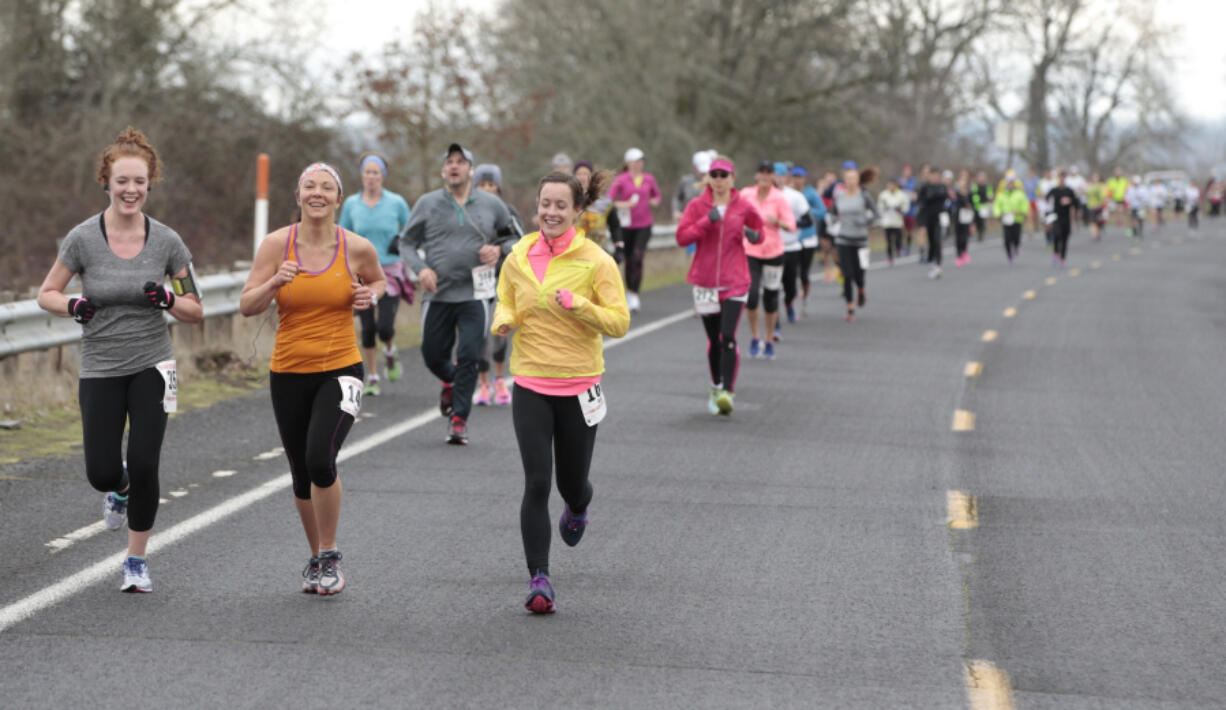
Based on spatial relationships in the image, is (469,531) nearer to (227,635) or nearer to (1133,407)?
(227,635)

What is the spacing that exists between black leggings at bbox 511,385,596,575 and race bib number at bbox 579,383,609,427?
2cm

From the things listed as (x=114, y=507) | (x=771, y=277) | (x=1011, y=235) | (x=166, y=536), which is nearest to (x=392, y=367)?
(x=771, y=277)

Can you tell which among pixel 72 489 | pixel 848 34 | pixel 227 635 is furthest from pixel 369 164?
pixel 848 34

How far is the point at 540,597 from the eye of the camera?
254 inches

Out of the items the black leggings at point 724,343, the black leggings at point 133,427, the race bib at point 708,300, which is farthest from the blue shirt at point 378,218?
the black leggings at point 133,427

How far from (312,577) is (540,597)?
973mm

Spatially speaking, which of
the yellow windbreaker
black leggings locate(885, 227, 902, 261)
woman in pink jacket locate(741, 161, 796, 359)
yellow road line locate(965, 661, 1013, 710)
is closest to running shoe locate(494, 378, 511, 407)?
woman in pink jacket locate(741, 161, 796, 359)

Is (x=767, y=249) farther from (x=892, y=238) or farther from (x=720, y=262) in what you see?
(x=892, y=238)

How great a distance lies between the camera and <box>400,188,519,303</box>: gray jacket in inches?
446

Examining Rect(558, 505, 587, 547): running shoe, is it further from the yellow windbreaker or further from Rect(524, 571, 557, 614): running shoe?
the yellow windbreaker

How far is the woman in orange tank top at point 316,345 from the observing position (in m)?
6.69

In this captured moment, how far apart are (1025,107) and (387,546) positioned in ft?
271

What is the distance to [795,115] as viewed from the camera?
39.0 m

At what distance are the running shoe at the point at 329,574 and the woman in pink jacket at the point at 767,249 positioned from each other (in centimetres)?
773
